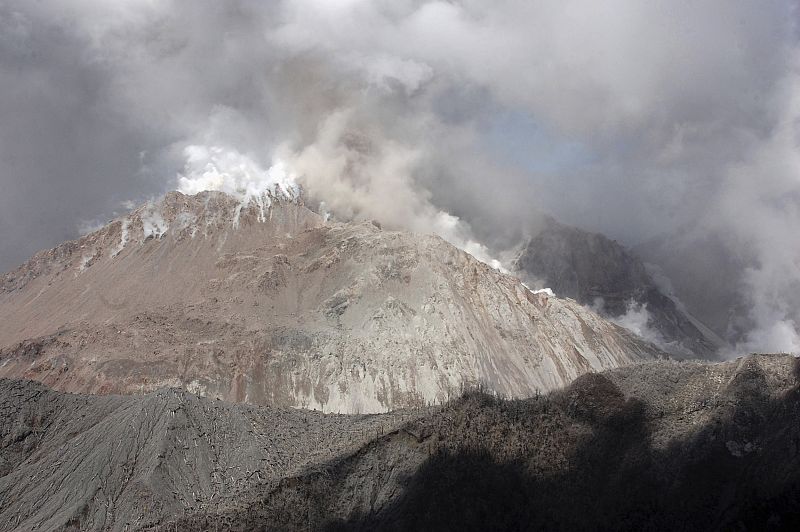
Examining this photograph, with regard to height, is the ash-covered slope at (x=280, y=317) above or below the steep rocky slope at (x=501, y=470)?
above

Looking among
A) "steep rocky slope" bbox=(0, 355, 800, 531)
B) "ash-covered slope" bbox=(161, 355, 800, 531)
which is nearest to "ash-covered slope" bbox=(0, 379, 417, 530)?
"steep rocky slope" bbox=(0, 355, 800, 531)

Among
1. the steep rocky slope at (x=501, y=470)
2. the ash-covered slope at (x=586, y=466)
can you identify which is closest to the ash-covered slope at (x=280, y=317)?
the steep rocky slope at (x=501, y=470)

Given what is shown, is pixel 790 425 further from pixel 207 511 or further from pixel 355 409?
pixel 355 409

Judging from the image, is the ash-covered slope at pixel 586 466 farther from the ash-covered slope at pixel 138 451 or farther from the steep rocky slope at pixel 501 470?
the ash-covered slope at pixel 138 451

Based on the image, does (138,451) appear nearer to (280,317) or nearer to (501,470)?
(501,470)

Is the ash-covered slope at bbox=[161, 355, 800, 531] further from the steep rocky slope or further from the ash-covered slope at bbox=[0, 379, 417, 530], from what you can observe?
the ash-covered slope at bbox=[0, 379, 417, 530]

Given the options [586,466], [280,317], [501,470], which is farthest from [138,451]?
[280,317]
